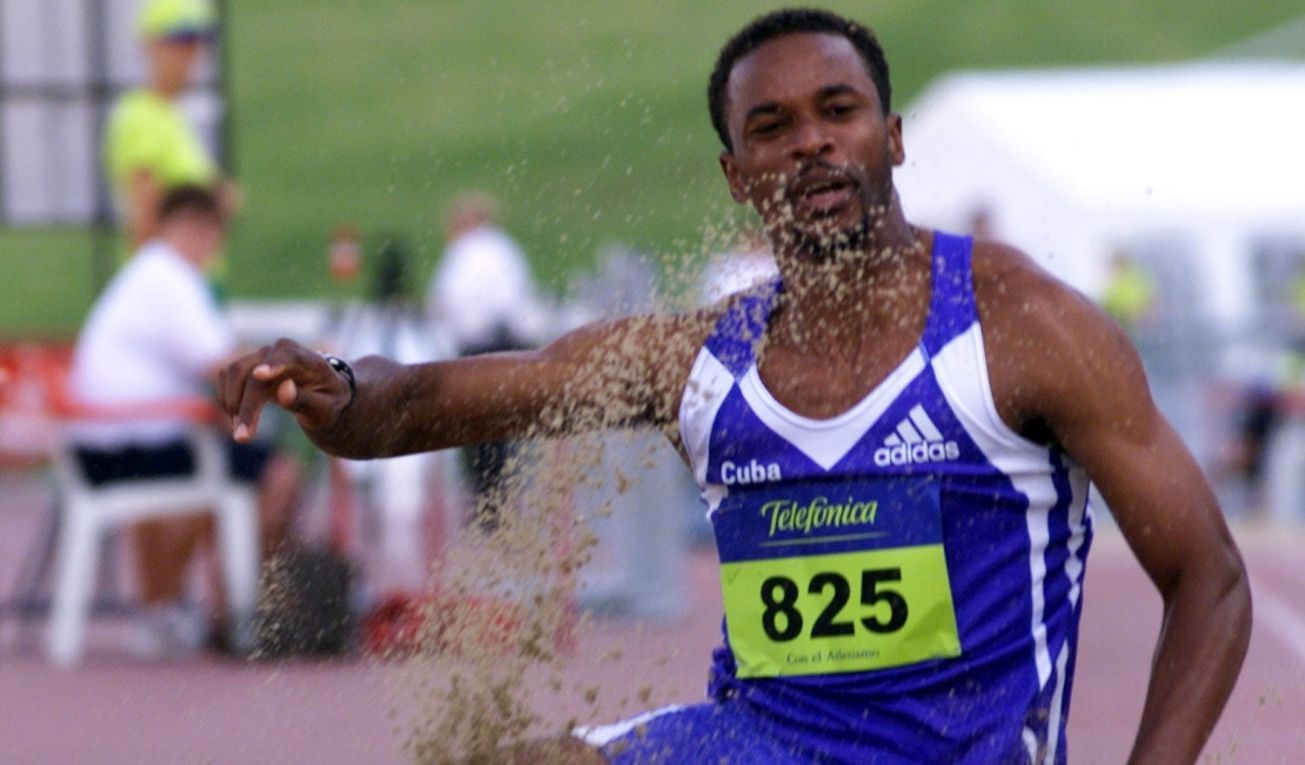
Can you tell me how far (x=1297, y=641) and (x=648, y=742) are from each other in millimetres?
6102

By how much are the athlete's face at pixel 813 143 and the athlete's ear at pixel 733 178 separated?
0.04 meters

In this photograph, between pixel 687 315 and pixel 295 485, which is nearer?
pixel 687 315

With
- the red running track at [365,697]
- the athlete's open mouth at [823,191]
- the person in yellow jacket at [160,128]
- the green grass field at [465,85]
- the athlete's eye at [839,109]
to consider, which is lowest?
the red running track at [365,697]

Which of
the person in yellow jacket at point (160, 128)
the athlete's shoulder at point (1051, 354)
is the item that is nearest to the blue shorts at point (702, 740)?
the athlete's shoulder at point (1051, 354)

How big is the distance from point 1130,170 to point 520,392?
14457 mm

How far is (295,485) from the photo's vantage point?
31.3 ft

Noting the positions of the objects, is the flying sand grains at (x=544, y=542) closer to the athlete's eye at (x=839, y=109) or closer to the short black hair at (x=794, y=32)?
the athlete's eye at (x=839, y=109)

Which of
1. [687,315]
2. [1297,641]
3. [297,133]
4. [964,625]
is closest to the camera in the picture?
[964,625]

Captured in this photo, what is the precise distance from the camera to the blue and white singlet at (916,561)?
357 cm

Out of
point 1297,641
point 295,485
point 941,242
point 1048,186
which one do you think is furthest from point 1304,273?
point 941,242

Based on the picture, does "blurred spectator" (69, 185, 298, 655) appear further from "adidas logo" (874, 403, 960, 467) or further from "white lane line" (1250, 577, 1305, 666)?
"adidas logo" (874, 403, 960, 467)

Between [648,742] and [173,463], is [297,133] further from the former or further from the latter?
[648,742]

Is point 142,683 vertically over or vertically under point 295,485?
under

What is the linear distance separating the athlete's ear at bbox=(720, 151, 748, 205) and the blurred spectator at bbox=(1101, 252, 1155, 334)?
14.2m
